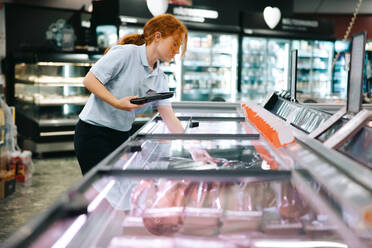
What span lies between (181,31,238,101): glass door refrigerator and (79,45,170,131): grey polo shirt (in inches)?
248

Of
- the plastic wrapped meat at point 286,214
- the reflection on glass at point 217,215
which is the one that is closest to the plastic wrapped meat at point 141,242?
the reflection on glass at point 217,215

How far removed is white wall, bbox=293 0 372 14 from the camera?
13.0 m

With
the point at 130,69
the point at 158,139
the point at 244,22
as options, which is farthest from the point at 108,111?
the point at 244,22

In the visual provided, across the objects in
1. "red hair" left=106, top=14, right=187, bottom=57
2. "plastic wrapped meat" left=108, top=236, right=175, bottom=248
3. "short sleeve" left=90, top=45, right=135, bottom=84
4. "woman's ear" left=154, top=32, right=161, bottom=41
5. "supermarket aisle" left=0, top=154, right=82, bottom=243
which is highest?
"red hair" left=106, top=14, right=187, bottom=57

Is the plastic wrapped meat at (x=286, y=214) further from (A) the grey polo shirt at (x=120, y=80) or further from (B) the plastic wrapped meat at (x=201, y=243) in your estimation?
(A) the grey polo shirt at (x=120, y=80)

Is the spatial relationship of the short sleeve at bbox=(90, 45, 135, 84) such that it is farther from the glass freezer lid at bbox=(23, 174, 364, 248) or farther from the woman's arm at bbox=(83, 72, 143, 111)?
the glass freezer lid at bbox=(23, 174, 364, 248)

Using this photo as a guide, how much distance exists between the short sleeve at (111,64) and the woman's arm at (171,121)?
1.15 ft

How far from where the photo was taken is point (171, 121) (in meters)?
2.36

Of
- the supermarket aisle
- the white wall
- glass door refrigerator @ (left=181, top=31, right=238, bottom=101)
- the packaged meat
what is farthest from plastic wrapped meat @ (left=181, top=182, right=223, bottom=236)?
the white wall

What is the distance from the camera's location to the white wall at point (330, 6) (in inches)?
510

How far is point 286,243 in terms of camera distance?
40.6 inches

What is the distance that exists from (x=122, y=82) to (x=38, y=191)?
117 inches

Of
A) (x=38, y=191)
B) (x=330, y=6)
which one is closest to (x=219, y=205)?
(x=38, y=191)

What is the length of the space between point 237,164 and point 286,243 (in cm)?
69
